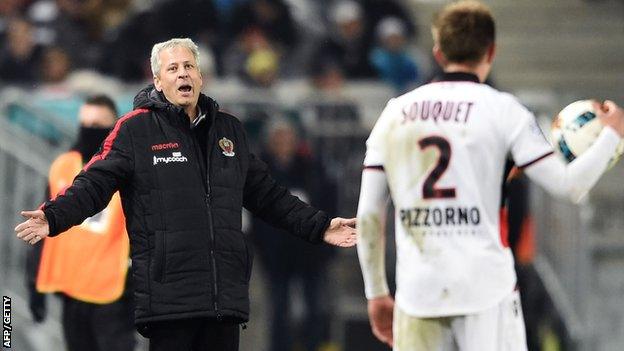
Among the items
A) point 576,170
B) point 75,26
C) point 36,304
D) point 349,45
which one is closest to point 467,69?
point 576,170

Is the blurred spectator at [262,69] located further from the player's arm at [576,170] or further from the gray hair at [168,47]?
the player's arm at [576,170]

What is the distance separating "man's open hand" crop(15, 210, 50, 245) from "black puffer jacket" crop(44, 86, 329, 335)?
0.11 feet

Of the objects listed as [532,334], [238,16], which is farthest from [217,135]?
[238,16]

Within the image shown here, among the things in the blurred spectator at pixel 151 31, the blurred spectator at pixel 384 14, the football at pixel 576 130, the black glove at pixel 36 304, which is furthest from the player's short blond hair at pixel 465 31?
the blurred spectator at pixel 151 31

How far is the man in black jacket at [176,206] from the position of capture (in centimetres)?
598

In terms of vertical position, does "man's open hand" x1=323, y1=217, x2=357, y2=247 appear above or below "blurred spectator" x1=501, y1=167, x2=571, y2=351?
above

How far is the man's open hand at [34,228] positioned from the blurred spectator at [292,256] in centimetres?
626

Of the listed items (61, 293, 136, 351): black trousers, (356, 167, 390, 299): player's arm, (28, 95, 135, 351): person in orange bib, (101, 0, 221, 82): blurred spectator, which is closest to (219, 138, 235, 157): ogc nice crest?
(356, 167, 390, 299): player's arm

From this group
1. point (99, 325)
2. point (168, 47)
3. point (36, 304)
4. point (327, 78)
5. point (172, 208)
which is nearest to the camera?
point (172, 208)

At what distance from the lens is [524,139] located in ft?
17.0

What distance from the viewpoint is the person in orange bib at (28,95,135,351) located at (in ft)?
28.8

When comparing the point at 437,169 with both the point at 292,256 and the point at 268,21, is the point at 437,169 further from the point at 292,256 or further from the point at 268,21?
the point at 268,21

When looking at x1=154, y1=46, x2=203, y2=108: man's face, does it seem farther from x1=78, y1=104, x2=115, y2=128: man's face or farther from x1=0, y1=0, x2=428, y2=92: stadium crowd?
x1=0, y1=0, x2=428, y2=92: stadium crowd

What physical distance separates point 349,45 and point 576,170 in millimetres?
8947
